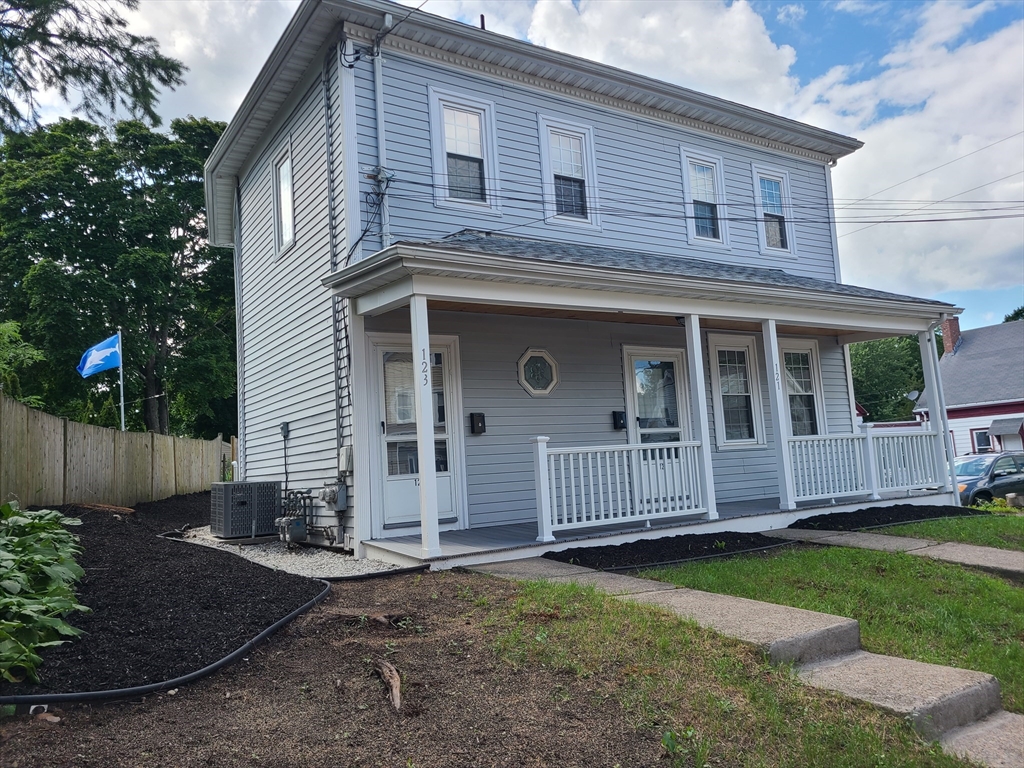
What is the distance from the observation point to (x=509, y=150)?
919 cm

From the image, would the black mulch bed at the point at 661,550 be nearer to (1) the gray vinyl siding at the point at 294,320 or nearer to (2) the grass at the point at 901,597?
(2) the grass at the point at 901,597

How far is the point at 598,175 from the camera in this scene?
395 inches

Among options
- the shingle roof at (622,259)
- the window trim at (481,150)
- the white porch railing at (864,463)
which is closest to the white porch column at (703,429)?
the shingle roof at (622,259)

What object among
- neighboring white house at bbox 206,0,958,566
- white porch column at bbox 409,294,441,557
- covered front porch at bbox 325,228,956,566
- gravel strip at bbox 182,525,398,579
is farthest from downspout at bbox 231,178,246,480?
white porch column at bbox 409,294,441,557

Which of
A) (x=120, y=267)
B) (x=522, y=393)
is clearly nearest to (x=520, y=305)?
(x=522, y=393)

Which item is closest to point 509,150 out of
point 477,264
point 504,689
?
point 477,264

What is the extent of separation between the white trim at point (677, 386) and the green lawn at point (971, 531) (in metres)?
2.87

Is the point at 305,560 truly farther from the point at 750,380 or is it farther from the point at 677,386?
the point at 750,380

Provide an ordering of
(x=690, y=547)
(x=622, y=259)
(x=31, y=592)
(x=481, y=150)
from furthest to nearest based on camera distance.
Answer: (x=481, y=150)
(x=622, y=259)
(x=690, y=547)
(x=31, y=592)

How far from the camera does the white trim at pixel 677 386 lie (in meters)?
9.90

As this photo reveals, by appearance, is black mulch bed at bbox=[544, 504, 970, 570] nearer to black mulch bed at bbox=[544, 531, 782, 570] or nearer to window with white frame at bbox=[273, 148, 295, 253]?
black mulch bed at bbox=[544, 531, 782, 570]

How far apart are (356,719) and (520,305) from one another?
486cm

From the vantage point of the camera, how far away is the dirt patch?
264 centimetres

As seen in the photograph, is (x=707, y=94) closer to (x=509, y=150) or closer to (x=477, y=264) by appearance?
(x=509, y=150)
